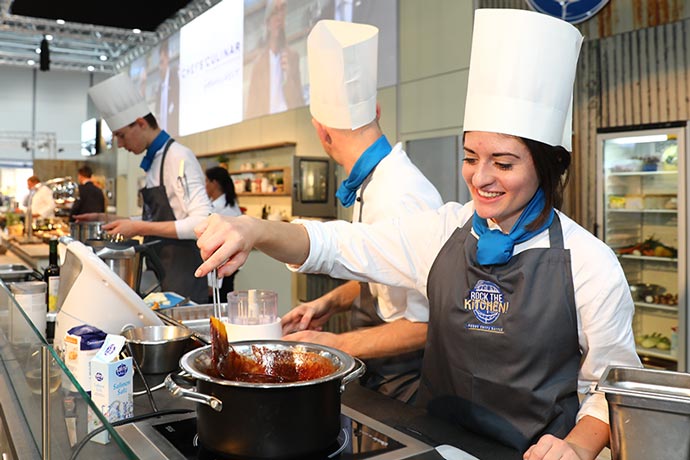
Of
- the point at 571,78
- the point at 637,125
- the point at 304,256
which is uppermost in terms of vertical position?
the point at 637,125

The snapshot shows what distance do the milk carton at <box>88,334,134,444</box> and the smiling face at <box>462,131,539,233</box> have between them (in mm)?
773

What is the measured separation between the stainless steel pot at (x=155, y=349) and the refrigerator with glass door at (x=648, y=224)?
3.36 m

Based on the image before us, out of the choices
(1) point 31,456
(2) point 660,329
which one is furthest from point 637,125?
(1) point 31,456

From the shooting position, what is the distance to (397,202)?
1672 millimetres

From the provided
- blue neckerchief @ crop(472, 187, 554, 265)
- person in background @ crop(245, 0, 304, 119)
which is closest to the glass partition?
blue neckerchief @ crop(472, 187, 554, 265)

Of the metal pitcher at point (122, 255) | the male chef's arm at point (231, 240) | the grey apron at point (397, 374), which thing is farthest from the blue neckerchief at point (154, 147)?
the male chef's arm at point (231, 240)

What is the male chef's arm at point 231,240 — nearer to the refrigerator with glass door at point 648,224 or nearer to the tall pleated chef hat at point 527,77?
the tall pleated chef hat at point 527,77

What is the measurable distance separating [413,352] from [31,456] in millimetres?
978

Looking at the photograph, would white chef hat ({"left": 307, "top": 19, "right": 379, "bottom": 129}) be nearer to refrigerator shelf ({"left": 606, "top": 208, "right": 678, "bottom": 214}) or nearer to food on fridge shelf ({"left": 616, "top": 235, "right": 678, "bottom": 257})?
refrigerator shelf ({"left": 606, "top": 208, "right": 678, "bottom": 214})

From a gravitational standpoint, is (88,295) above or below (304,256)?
below

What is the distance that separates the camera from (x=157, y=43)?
35.3 feet

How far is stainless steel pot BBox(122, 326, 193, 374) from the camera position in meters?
1.45

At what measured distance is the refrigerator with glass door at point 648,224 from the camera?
3.92m

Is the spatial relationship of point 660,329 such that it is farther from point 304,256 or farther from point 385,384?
point 304,256
